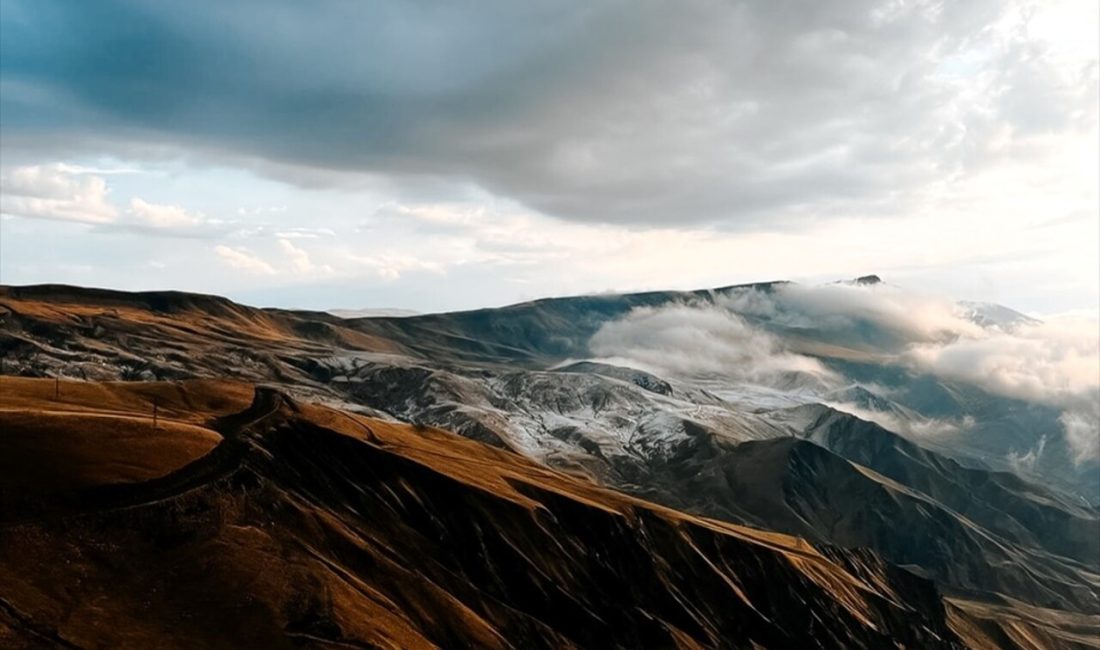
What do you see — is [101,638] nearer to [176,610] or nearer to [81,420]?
[176,610]

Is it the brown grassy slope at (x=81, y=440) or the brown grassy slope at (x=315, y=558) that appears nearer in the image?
the brown grassy slope at (x=315, y=558)

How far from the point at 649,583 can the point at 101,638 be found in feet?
431

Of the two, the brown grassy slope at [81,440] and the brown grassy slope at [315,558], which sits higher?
the brown grassy slope at [81,440]

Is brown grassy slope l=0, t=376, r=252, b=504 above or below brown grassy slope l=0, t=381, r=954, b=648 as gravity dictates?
above

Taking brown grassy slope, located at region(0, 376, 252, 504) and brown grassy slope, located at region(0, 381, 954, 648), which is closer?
brown grassy slope, located at region(0, 381, 954, 648)

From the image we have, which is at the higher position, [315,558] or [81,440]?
[81,440]

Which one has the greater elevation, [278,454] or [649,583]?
[278,454]

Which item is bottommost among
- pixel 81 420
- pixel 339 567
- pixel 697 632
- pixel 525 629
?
pixel 697 632

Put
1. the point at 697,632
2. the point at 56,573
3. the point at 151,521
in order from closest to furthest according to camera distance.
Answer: the point at 56,573, the point at 151,521, the point at 697,632

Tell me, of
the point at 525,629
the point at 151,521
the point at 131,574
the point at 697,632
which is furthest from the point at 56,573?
the point at 697,632

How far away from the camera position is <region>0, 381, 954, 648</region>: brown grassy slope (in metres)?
95.3

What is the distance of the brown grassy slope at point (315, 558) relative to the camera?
95.3 m

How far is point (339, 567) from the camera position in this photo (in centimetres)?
12669

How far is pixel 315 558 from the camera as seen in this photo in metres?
124
